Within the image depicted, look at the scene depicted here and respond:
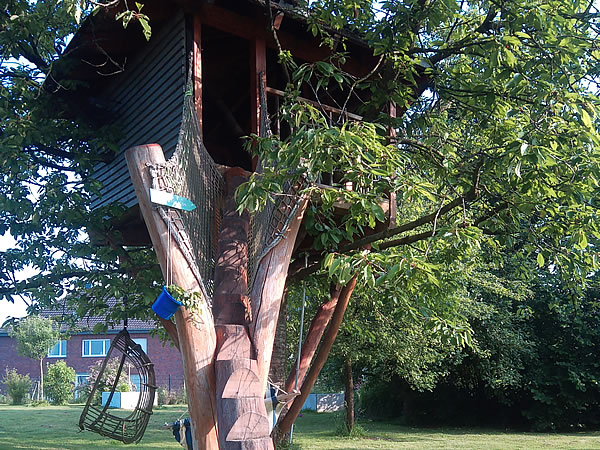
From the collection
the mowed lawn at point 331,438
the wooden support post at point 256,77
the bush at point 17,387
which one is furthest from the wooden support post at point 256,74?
the bush at point 17,387

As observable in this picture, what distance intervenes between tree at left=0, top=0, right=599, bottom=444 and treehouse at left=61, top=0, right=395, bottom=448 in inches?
11.8

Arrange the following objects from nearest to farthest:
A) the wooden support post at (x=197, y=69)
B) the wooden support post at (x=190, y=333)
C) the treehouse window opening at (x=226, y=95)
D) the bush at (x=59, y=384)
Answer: the wooden support post at (x=190, y=333), the wooden support post at (x=197, y=69), the treehouse window opening at (x=226, y=95), the bush at (x=59, y=384)

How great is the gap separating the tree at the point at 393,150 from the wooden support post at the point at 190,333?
63 cm

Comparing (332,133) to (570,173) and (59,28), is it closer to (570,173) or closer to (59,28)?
(570,173)

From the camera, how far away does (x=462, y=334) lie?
588 centimetres

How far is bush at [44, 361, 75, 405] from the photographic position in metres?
26.2

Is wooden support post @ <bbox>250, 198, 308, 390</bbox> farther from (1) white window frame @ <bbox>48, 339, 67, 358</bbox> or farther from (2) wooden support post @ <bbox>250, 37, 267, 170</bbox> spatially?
(1) white window frame @ <bbox>48, 339, 67, 358</bbox>

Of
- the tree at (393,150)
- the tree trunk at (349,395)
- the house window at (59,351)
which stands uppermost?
the tree at (393,150)

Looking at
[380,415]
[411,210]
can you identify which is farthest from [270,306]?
[380,415]

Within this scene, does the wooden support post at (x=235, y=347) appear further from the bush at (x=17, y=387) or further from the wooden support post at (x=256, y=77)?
the bush at (x=17, y=387)

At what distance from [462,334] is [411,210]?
689 cm

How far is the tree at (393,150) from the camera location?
15.6 ft

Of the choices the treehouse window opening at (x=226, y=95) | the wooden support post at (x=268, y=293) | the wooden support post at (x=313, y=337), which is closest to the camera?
the wooden support post at (x=268, y=293)

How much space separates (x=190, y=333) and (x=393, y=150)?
2.36 m
